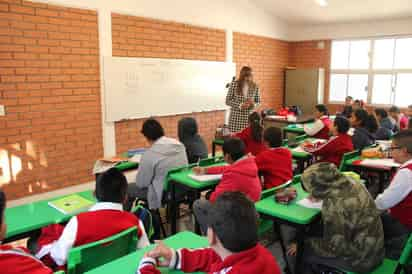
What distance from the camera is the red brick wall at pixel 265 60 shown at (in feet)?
24.1

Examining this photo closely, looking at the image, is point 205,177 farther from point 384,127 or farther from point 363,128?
point 384,127

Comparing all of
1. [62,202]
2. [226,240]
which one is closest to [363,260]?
[226,240]

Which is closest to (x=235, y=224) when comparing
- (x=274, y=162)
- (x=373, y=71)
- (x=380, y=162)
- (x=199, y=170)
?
(x=199, y=170)

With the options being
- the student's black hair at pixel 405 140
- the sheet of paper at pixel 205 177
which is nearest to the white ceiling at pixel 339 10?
the student's black hair at pixel 405 140

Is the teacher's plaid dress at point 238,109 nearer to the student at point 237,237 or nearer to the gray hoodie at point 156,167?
the gray hoodie at point 156,167

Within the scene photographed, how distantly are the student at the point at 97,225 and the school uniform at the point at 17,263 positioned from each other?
31cm

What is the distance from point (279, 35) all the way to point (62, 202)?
23.9ft

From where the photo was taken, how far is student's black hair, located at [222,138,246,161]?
2.72 metres

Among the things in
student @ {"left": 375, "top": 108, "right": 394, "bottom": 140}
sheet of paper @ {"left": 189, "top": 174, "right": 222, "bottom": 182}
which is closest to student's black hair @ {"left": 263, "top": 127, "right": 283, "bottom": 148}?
sheet of paper @ {"left": 189, "top": 174, "right": 222, "bottom": 182}

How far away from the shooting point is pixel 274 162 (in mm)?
3217

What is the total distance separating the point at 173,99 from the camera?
6051mm

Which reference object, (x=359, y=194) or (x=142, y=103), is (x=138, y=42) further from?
(x=359, y=194)

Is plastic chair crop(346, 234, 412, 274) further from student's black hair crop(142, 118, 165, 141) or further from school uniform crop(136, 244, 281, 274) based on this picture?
student's black hair crop(142, 118, 165, 141)

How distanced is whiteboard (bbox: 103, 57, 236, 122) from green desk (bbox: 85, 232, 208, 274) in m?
3.67
